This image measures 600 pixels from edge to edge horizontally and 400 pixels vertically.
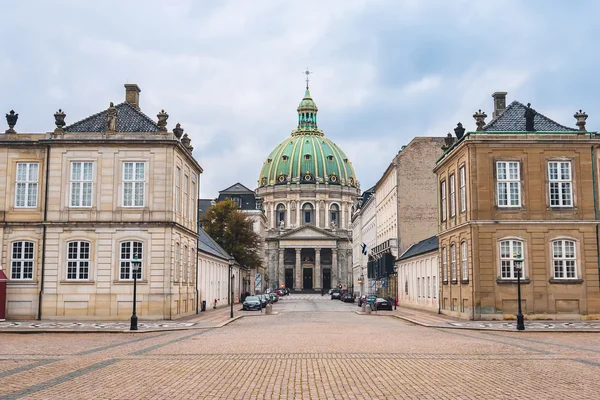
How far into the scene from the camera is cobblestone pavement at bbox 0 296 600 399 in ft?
44.9

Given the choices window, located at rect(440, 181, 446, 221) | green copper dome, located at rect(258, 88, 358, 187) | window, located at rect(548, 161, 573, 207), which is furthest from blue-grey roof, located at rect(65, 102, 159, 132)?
green copper dome, located at rect(258, 88, 358, 187)

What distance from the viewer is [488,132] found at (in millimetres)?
39375

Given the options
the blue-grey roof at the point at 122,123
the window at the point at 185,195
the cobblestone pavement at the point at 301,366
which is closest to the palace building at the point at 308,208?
the window at the point at 185,195

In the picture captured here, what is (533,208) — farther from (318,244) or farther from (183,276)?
(318,244)

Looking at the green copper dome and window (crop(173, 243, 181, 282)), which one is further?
the green copper dome

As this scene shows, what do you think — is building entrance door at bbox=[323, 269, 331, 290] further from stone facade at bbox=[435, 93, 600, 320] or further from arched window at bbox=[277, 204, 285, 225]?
stone facade at bbox=[435, 93, 600, 320]

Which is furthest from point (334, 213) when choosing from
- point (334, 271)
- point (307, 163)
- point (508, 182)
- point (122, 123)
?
point (508, 182)

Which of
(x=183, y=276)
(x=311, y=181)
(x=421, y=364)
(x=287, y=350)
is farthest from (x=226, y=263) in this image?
(x=311, y=181)

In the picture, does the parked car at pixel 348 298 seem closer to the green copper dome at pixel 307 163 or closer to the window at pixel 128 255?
the window at pixel 128 255

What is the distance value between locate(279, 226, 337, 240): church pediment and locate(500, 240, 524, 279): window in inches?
4884

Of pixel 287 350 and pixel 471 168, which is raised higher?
pixel 471 168

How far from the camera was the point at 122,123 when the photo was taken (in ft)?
137

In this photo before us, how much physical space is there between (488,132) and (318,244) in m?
125

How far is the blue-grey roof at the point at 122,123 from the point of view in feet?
136
